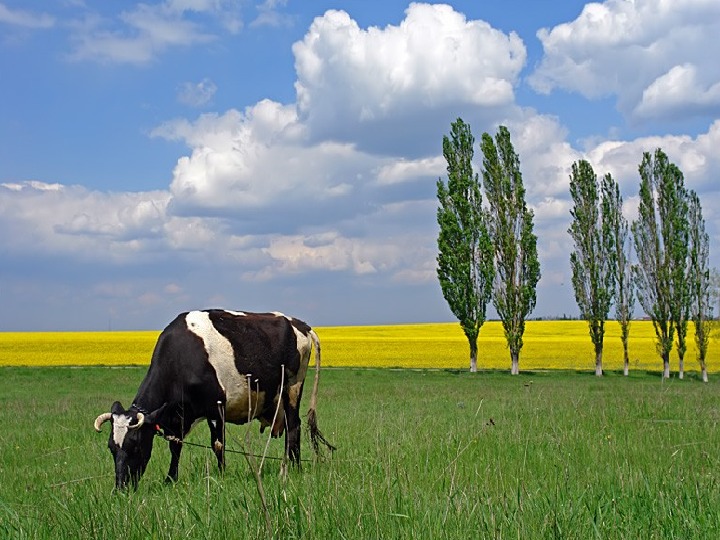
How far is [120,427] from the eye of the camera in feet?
24.0

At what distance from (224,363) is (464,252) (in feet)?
122

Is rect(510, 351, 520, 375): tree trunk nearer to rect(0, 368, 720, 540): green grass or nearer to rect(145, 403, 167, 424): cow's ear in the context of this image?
rect(0, 368, 720, 540): green grass

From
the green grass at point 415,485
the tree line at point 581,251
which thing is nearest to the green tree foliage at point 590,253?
the tree line at point 581,251

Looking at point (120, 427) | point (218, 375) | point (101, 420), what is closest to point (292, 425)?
point (218, 375)

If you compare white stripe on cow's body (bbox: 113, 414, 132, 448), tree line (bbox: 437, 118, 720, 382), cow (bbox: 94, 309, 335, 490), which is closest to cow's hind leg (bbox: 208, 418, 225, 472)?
cow (bbox: 94, 309, 335, 490)

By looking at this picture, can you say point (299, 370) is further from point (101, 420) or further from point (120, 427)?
point (101, 420)

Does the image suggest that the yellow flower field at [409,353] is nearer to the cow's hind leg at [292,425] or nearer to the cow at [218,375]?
the cow's hind leg at [292,425]

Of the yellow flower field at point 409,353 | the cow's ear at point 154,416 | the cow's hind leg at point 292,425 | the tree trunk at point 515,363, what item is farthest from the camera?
the yellow flower field at point 409,353

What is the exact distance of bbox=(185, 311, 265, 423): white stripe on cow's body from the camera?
8406 mm

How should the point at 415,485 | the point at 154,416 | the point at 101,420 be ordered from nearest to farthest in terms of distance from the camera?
1. the point at 415,485
2. the point at 101,420
3. the point at 154,416

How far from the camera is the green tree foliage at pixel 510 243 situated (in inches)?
1731

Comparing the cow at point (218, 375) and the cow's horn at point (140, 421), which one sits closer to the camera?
the cow's horn at point (140, 421)

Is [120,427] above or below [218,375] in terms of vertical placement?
below

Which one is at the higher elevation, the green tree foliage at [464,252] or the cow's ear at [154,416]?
the green tree foliage at [464,252]
